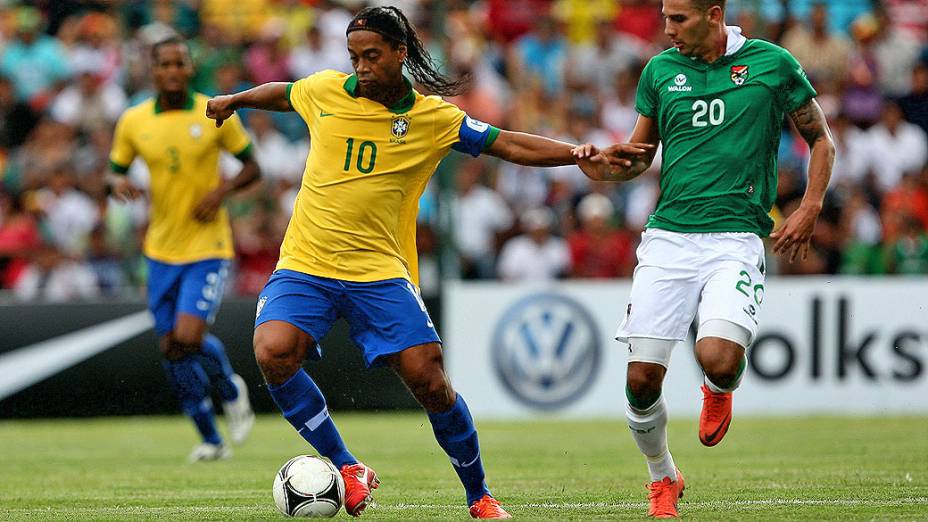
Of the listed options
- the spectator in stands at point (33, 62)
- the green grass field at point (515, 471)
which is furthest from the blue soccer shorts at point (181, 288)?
the spectator in stands at point (33, 62)

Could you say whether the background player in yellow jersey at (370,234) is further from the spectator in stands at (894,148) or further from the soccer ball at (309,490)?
the spectator in stands at (894,148)

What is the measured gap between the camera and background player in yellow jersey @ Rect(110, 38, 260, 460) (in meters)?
11.5

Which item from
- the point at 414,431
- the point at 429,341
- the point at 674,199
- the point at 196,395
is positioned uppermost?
the point at 674,199

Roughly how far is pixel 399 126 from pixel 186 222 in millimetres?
4853

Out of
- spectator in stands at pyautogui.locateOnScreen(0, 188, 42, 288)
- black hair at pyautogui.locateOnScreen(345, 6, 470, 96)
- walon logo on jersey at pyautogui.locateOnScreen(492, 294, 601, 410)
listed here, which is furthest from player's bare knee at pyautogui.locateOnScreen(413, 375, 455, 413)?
spectator in stands at pyautogui.locateOnScreen(0, 188, 42, 288)

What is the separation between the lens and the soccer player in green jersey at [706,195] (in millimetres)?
7254

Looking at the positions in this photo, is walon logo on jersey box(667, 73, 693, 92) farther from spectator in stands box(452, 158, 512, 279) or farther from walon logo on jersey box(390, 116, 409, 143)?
spectator in stands box(452, 158, 512, 279)

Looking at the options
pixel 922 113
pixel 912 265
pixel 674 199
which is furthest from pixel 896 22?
pixel 674 199

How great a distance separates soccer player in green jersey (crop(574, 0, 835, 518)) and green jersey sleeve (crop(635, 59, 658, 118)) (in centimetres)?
5

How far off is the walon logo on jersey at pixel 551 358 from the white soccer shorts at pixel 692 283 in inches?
323

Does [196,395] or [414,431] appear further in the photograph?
[414,431]

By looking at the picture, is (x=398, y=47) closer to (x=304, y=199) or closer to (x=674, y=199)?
(x=304, y=199)

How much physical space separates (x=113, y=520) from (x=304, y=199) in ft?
6.00

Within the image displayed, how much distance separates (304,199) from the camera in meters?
7.38
